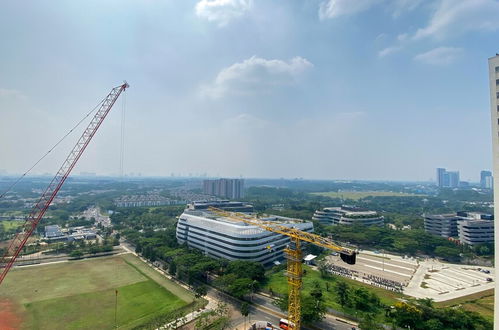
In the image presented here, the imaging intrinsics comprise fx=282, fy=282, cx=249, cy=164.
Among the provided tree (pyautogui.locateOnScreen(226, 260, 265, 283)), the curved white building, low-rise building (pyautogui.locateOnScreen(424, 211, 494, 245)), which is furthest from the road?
low-rise building (pyautogui.locateOnScreen(424, 211, 494, 245))

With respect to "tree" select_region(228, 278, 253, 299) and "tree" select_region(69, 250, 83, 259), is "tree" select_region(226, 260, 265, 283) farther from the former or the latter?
"tree" select_region(69, 250, 83, 259)

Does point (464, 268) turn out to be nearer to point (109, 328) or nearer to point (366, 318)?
point (366, 318)

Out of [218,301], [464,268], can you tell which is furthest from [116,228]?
[464,268]

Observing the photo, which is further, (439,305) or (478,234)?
(478,234)

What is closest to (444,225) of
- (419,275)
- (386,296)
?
(419,275)

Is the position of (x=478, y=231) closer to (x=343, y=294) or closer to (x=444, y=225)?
(x=444, y=225)

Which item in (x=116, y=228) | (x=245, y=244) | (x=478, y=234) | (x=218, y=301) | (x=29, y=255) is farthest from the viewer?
(x=116, y=228)
